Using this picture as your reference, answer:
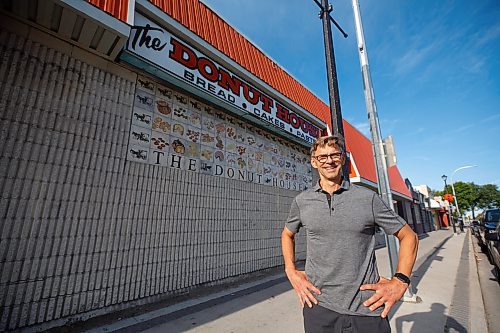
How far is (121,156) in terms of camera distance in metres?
4.09

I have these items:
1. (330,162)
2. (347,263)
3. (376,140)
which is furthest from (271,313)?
(376,140)

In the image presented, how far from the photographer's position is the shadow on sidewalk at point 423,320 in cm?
352

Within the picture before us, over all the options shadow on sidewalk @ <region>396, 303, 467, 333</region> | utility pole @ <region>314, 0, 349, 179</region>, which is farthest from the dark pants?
shadow on sidewalk @ <region>396, 303, 467, 333</region>

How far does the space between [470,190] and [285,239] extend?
289 ft

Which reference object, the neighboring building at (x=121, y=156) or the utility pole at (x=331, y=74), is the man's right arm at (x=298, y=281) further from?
the neighboring building at (x=121, y=156)

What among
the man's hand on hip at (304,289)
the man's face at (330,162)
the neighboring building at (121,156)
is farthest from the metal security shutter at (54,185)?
the man's face at (330,162)

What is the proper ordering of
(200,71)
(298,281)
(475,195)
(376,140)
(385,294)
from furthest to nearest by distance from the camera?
(475,195) → (376,140) → (200,71) → (298,281) → (385,294)

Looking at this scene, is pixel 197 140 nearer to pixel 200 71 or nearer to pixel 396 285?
pixel 200 71

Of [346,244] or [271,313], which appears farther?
[271,313]

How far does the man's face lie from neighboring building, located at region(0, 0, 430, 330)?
3440 millimetres

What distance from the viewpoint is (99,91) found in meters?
4.01

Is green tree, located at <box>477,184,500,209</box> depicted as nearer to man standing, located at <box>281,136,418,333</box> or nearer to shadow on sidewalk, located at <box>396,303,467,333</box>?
shadow on sidewalk, located at <box>396,303,467,333</box>

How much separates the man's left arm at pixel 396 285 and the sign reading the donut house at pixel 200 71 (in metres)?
4.41

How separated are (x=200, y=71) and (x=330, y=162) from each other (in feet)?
13.2
